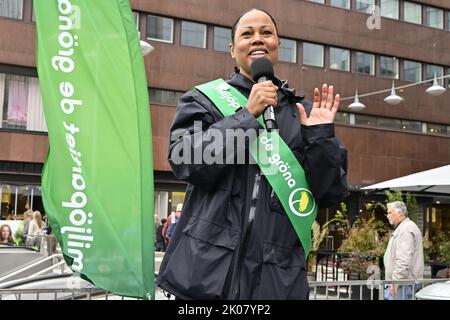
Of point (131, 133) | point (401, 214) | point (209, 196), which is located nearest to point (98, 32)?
point (131, 133)

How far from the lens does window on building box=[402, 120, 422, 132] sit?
30.3 meters

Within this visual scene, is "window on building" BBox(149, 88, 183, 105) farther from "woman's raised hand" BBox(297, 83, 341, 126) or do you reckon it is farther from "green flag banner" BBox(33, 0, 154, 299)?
"woman's raised hand" BBox(297, 83, 341, 126)

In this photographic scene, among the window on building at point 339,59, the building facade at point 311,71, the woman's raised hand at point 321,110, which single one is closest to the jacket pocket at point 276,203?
the woman's raised hand at point 321,110

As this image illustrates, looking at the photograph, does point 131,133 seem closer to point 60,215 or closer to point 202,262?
point 60,215

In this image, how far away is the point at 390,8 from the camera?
30297 mm

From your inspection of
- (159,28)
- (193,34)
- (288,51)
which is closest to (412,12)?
(288,51)

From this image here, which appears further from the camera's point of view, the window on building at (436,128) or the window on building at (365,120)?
the window on building at (436,128)

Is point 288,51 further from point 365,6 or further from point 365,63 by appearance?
point 365,6

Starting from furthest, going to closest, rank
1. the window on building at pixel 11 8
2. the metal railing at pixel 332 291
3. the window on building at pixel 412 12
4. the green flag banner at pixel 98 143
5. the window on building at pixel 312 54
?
the window on building at pixel 412 12 → the window on building at pixel 312 54 → the window on building at pixel 11 8 → the metal railing at pixel 332 291 → the green flag banner at pixel 98 143

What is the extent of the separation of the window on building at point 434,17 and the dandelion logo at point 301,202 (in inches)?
1246

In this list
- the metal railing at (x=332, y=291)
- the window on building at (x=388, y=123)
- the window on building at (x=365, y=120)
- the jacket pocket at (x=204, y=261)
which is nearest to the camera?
the jacket pocket at (x=204, y=261)

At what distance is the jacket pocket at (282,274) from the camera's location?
2.14m

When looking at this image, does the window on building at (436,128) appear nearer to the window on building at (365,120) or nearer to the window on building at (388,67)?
the window on building at (388,67)

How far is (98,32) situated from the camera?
11.6 ft
